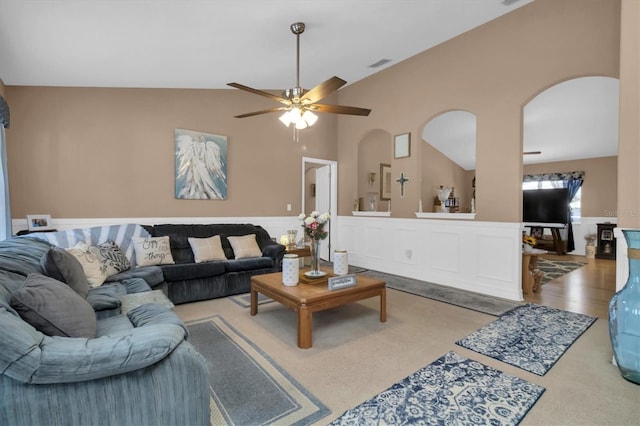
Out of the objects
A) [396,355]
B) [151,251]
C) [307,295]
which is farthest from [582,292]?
[151,251]

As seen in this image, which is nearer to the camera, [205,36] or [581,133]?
[205,36]

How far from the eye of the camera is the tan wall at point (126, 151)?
13.2ft

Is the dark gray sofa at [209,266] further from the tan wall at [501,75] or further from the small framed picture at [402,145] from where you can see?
the small framed picture at [402,145]

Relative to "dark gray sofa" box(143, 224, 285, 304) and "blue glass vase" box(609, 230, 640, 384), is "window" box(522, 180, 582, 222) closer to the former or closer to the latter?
"blue glass vase" box(609, 230, 640, 384)

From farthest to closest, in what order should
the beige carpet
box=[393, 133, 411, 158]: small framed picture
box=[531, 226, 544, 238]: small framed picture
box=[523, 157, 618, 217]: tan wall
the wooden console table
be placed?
box=[531, 226, 544, 238]: small framed picture
box=[523, 157, 618, 217]: tan wall
box=[393, 133, 411, 158]: small framed picture
the wooden console table
the beige carpet

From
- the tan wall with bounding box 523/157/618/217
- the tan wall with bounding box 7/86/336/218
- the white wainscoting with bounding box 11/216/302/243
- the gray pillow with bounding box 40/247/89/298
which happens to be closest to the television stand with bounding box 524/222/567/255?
the tan wall with bounding box 523/157/618/217

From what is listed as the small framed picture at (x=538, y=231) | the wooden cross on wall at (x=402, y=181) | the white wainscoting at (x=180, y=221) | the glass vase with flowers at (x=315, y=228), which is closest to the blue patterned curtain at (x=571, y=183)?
the small framed picture at (x=538, y=231)

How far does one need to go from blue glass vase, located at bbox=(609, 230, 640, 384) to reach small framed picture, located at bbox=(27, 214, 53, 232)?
5.80m

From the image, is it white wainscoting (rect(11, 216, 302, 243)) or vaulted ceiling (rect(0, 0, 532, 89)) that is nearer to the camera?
vaulted ceiling (rect(0, 0, 532, 89))

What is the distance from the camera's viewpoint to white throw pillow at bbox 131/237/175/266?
383 cm

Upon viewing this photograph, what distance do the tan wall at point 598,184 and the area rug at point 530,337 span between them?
5.57m

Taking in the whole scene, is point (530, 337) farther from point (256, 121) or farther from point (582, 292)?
point (256, 121)

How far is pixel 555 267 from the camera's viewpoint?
6.06m

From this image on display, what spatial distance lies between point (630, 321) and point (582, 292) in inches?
105
